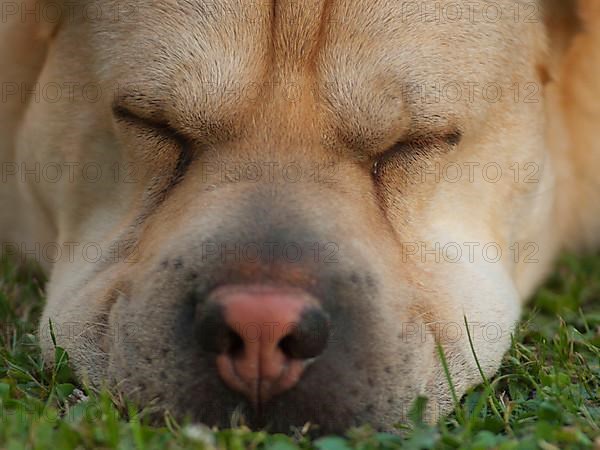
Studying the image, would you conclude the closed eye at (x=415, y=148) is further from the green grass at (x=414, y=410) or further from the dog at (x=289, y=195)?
the green grass at (x=414, y=410)

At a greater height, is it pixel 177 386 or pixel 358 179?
pixel 358 179

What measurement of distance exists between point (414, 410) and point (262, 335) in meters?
0.46

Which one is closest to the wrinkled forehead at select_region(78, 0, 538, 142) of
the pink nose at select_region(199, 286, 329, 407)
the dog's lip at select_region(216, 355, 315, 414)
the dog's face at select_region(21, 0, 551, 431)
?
the dog's face at select_region(21, 0, 551, 431)

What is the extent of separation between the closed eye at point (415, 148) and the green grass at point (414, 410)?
59cm

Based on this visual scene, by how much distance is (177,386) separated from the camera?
7.48 ft

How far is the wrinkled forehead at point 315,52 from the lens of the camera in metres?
2.56

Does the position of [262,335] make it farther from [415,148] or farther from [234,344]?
[415,148]

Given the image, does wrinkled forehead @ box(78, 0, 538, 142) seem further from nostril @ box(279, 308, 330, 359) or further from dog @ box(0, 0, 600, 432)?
nostril @ box(279, 308, 330, 359)

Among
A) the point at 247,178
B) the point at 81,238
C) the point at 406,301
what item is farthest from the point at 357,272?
the point at 81,238

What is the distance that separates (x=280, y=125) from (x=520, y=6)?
2.92ft

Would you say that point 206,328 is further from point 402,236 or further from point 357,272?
point 402,236

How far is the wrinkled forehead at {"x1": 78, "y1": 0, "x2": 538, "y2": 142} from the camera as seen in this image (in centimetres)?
256

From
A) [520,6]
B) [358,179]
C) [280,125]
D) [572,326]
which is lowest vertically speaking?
[572,326]

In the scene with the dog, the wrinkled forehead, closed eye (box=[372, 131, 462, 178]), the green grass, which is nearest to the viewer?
the green grass
